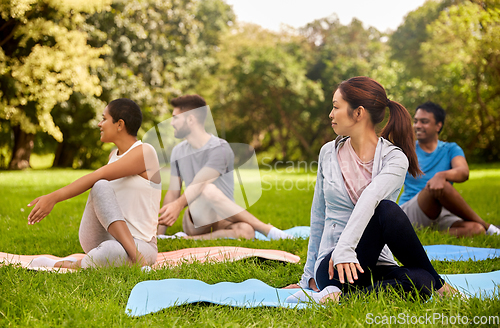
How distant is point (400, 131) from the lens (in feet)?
8.05

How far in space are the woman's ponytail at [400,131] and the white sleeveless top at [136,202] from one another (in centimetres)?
176

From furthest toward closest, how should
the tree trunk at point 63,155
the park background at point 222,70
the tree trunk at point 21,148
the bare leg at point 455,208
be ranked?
the tree trunk at point 63,155
the tree trunk at point 21,148
the park background at point 222,70
the bare leg at point 455,208

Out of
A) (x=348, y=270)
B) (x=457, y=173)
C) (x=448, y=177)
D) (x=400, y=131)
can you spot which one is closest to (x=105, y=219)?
(x=348, y=270)

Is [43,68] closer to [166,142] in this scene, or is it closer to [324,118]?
[166,142]

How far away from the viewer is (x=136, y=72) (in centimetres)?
2000

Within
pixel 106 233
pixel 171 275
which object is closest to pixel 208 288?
pixel 171 275

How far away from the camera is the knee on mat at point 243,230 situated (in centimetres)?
439

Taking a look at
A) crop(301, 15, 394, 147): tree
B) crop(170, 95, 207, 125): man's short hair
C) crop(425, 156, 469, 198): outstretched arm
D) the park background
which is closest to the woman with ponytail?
crop(425, 156, 469, 198): outstretched arm

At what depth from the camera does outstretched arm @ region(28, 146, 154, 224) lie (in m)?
2.79

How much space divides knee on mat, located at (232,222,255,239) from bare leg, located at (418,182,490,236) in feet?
5.96

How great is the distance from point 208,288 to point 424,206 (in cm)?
285

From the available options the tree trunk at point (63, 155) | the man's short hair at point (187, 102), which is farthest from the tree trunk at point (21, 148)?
the man's short hair at point (187, 102)

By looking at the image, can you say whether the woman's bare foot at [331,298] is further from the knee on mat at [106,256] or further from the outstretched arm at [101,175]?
the outstretched arm at [101,175]

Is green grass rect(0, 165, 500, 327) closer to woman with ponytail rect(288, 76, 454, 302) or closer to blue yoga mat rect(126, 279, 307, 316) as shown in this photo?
blue yoga mat rect(126, 279, 307, 316)
